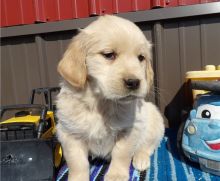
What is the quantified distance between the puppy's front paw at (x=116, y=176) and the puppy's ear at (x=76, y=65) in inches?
26.7

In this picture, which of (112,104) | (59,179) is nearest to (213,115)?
(112,104)

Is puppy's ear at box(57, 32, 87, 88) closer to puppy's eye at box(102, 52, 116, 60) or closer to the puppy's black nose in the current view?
puppy's eye at box(102, 52, 116, 60)

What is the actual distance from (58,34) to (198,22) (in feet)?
5.43

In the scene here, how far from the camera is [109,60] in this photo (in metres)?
2.16

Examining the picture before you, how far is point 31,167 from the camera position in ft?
7.64

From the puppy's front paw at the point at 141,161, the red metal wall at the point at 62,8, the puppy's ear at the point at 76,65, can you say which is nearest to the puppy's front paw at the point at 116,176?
the puppy's front paw at the point at 141,161

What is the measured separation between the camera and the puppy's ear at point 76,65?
2.21m

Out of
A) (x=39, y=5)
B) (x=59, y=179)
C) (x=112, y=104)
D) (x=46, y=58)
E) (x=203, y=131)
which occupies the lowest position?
(x=59, y=179)

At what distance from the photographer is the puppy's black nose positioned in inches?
80.0

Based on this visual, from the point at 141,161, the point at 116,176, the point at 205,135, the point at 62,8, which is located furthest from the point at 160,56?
the point at 116,176

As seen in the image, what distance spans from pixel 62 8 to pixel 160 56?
51.7 inches

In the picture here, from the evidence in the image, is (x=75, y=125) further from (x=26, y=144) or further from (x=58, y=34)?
(x=58, y=34)

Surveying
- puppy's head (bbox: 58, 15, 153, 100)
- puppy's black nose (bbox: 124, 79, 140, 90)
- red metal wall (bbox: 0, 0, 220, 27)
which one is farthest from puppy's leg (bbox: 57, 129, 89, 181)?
red metal wall (bbox: 0, 0, 220, 27)

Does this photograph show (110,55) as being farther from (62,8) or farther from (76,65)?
(62,8)
